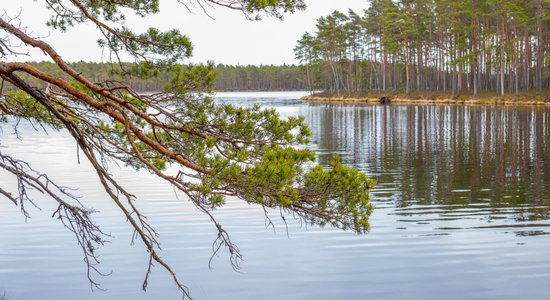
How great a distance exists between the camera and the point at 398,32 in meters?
83.9

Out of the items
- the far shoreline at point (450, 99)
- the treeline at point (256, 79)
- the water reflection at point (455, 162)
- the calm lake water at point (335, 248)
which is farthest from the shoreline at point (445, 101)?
the treeline at point (256, 79)

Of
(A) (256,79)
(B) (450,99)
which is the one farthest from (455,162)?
(A) (256,79)

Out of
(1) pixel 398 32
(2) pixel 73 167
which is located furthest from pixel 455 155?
(1) pixel 398 32

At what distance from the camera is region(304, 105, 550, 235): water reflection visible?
15.2 metres

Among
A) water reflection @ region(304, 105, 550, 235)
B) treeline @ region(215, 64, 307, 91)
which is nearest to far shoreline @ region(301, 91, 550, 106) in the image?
water reflection @ region(304, 105, 550, 235)

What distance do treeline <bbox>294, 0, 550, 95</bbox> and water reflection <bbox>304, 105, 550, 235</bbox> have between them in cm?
2081

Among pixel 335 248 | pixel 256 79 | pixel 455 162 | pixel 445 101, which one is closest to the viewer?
pixel 335 248

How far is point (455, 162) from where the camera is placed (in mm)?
24125

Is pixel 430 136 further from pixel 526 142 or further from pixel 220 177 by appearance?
pixel 220 177

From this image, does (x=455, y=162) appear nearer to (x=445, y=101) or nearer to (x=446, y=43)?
(x=445, y=101)

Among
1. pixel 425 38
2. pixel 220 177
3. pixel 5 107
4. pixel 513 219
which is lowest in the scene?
pixel 513 219

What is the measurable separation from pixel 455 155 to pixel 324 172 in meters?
21.1

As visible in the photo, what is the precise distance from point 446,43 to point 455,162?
195ft

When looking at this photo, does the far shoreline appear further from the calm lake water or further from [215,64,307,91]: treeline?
[215,64,307,91]: treeline
